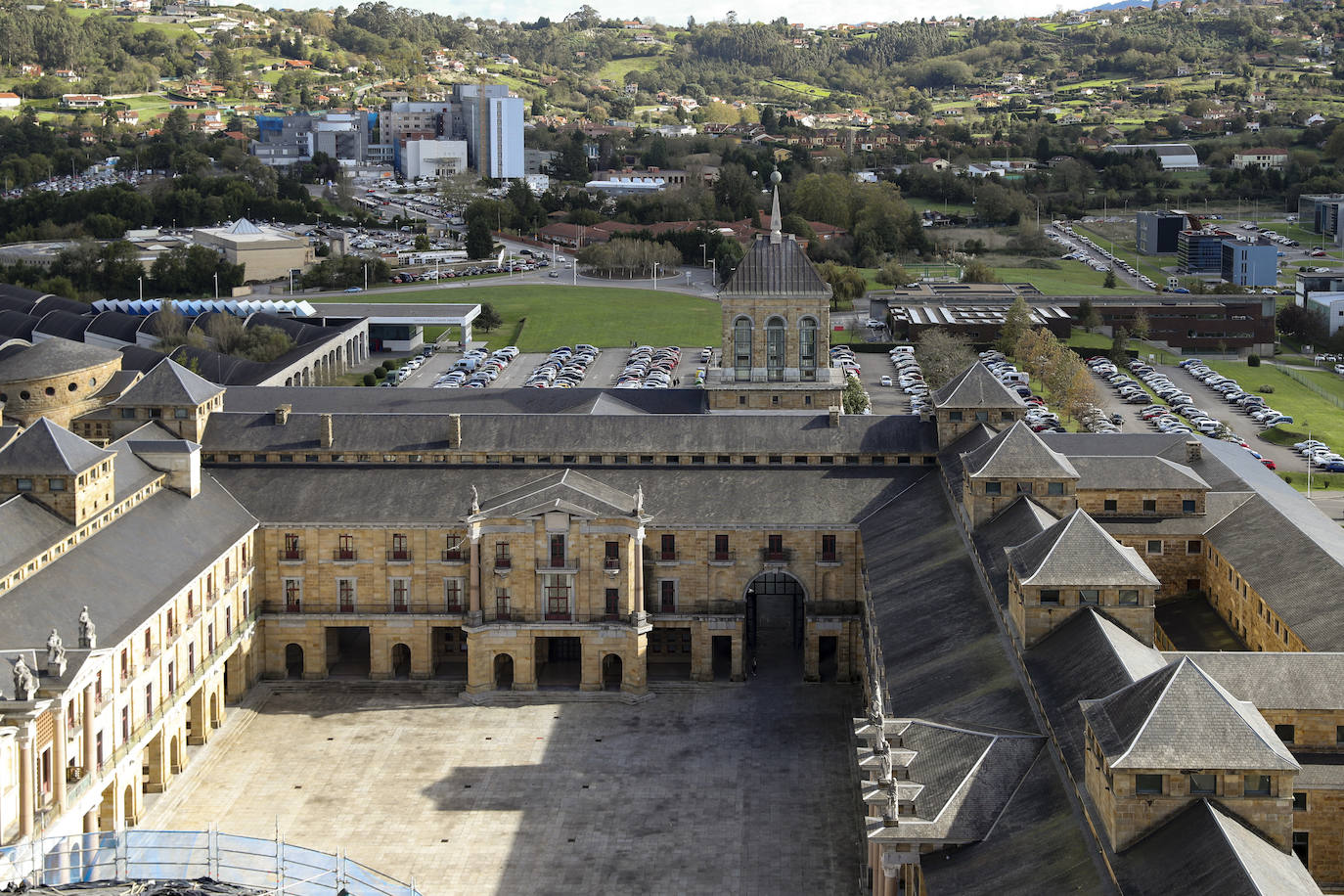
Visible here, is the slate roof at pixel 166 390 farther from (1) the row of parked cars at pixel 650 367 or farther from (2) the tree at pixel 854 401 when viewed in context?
(1) the row of parked cars at pixel 650 367

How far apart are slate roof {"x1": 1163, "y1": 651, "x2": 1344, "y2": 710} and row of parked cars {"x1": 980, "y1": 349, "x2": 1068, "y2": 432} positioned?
64.2 meters

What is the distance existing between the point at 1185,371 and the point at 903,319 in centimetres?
3034

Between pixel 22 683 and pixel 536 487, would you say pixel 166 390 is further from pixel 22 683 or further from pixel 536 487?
pixel 22 683

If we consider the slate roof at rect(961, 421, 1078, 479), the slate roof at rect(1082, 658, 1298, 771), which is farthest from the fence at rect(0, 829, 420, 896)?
the slate roof at rect(961, 421, 1078, 479)

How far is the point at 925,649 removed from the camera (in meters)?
71.2

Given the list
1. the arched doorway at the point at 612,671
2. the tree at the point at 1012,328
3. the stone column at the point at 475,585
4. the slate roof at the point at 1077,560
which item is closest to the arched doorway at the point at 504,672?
the stone column at the point at 475,585

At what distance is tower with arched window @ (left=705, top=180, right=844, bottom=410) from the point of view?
10456 centimetres

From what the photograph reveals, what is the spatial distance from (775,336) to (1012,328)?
79679mm

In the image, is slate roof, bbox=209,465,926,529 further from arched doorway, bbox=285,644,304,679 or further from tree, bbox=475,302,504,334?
tree, bbox=475,302,504,334

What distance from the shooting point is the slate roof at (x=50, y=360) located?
10706 centimetres

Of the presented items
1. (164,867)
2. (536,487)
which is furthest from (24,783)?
(536,487)

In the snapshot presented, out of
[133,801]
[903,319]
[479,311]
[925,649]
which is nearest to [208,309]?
[479,311]

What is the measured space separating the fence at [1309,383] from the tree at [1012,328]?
26199 mm

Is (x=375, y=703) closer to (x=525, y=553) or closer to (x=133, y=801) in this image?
(x=525, y=553)
